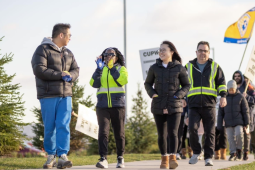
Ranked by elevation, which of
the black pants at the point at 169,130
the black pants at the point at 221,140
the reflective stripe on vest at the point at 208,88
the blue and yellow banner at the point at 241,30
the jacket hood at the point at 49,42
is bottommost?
the black pants at the point at 221,140

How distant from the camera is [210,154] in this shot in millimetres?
9305

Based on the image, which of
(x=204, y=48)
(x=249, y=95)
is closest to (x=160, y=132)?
(x=204, y=48)

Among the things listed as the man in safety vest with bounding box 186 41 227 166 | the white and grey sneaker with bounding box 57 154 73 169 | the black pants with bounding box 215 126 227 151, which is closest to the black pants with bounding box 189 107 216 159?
the man in safety vest with bounding box 186 41 227 166

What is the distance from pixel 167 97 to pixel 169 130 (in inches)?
21.8

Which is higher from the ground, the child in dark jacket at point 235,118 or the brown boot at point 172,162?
the child in dark jacket at point 235,118

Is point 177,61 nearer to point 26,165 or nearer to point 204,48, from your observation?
point 204,48

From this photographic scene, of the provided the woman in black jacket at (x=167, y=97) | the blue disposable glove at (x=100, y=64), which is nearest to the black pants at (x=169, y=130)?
the woman in black jacket at (x=167, y=97)

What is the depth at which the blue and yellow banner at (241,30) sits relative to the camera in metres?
21.3

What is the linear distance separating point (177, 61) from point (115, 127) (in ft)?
5.13

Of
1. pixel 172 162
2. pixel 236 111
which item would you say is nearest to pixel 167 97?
pixel 172 162

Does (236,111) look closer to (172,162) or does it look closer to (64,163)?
(172,162)

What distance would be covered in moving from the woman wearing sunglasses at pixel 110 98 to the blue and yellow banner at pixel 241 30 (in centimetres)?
1314

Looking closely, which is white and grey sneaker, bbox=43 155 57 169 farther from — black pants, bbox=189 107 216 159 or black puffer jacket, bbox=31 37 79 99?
black pants, bbox=189 107 216 159

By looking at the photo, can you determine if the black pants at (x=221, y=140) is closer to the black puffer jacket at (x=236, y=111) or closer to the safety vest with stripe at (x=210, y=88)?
the black puffer jacket at (x=236, y=111)
